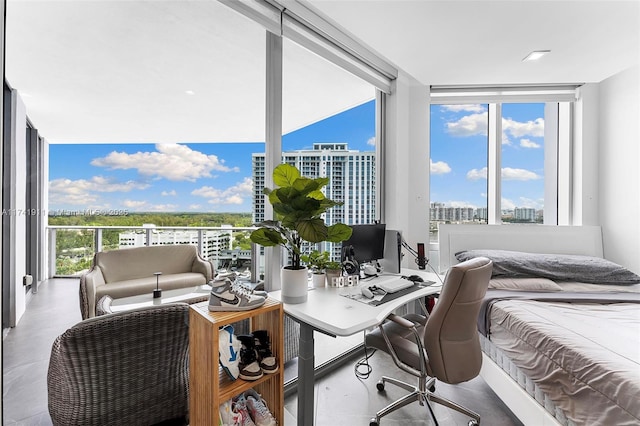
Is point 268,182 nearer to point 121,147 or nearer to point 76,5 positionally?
point 121,147

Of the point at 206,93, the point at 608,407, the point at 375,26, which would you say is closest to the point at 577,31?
the point at 375,26

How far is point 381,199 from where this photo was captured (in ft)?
10.2

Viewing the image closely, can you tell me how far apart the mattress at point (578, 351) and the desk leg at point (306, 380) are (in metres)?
1.22

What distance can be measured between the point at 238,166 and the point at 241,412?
5.43 feet

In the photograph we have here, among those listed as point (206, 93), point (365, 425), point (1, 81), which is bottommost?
point (365, 425)

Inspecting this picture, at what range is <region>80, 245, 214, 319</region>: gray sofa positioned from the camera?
1539 mm

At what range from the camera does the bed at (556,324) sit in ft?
4.21

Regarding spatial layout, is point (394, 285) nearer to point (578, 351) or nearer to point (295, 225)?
point (295, 225)

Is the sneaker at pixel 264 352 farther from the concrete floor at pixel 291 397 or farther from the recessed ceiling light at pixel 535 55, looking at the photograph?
the recessed ceiling light at pixel 535 55

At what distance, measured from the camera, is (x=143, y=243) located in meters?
1.67

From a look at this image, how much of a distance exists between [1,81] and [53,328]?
3.79 feet

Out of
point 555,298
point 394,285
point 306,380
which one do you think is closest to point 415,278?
point 394,285

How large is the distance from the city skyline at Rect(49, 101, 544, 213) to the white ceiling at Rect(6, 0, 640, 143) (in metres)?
0.12

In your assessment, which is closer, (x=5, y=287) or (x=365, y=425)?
(x=5, y=287)
